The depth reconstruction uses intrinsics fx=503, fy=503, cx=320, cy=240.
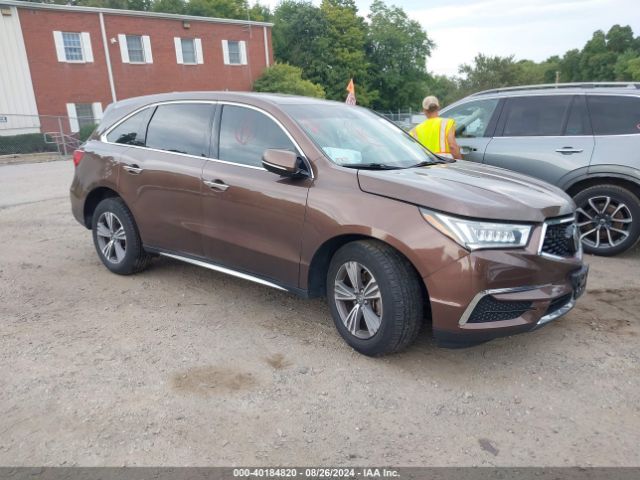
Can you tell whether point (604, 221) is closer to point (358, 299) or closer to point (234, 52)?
point (358, 299)

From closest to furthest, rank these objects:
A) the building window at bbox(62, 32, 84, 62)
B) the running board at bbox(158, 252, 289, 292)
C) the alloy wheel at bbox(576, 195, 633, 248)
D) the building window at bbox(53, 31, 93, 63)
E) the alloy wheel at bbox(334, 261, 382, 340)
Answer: the alloy wheel at bbox(334, 261, 382, 340) < the running board at bbox(158, 252, 289, 292) < the alloy wheel at bbox(576, 195, 633, 248) < the building window at bbox(53, 31, 93, 63) < the building window at bbox(62, 32, 84, 62)

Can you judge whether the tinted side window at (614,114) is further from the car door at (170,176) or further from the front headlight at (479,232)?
the car door at (170,176)

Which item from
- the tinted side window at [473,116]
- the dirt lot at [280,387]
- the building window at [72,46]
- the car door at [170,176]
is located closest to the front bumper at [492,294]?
the dirt lot at [280,387]

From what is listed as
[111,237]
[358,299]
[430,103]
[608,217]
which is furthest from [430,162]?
[111,237]

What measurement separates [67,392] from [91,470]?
783mm

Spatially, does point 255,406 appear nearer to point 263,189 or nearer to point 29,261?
point 263,189

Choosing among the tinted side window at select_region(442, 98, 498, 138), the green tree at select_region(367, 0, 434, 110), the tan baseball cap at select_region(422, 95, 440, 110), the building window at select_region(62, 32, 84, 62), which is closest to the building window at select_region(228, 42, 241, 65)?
the building window at select_region(62, 32, 84, 62)

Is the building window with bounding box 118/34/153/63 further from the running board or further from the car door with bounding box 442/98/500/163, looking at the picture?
the running board

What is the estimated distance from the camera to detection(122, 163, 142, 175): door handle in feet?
Answer: 15.1

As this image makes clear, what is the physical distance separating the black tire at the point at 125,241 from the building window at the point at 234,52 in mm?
28300

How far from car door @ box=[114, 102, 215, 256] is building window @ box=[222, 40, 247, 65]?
28441 mm

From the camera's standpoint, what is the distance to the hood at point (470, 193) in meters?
3.00

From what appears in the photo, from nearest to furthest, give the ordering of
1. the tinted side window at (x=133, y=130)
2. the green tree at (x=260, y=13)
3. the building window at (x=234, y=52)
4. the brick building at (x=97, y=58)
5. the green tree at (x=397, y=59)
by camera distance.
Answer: the tinted side window at (x=133, y=130), the brick building at (x=97, y=58), the building window at (x=234, y=52), the green tree at (x=260, y=13), the green tree at (x=397, y=59)

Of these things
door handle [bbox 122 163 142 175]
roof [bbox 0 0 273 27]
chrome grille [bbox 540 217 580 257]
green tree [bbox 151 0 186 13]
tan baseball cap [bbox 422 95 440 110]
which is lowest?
chrome grille [bbox 540 217 580 257]
